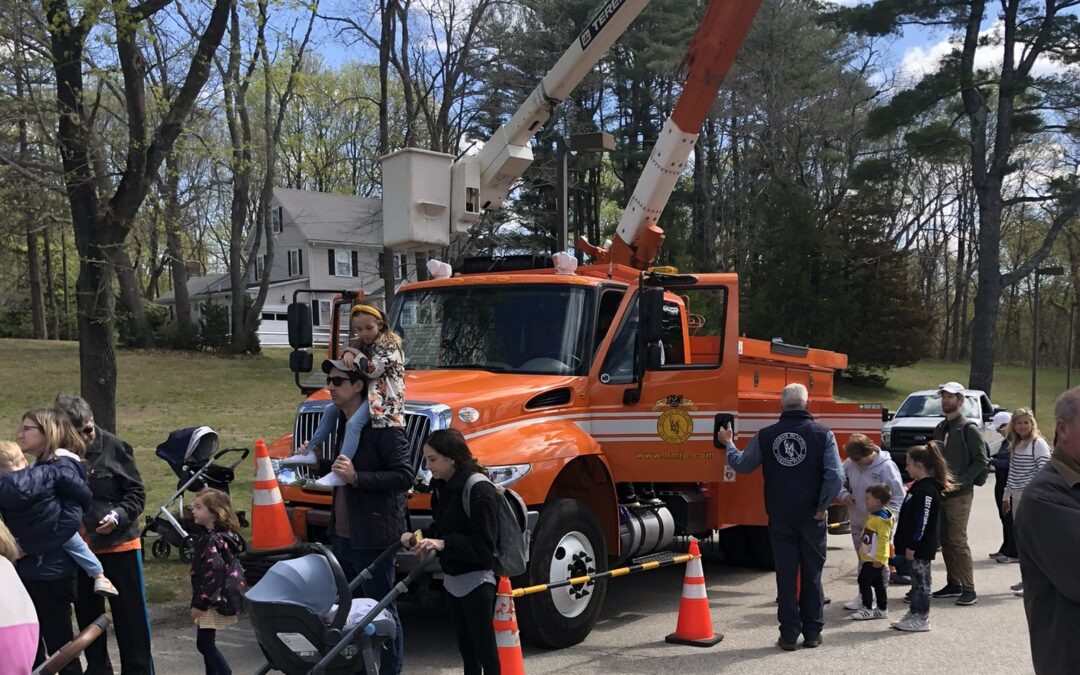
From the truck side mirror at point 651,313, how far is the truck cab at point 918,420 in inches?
503

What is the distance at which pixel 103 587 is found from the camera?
5.07 m

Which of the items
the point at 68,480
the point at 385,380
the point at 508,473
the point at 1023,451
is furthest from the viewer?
the point at 1023,451

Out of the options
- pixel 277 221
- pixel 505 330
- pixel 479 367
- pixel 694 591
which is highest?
pixel 277 221

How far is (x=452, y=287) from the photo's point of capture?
26.5 ft

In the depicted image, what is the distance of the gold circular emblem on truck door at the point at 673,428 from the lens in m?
7.61

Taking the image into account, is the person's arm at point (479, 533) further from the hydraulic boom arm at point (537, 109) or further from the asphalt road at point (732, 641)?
the hydraulic boom arm at point (537, 109)

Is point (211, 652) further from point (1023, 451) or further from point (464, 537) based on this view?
point (1023, 451)

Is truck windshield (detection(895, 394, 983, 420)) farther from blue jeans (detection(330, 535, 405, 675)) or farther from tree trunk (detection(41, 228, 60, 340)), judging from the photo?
tree trunk (detection(41, 228, 60, 340))

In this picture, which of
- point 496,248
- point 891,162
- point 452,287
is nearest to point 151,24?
point 452,287

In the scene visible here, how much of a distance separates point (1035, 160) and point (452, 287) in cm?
4234

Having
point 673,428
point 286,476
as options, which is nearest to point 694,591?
point 673,428

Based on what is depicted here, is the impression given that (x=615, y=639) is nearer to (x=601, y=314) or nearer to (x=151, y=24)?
(x=601, y=314)

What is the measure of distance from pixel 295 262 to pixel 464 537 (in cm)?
4817

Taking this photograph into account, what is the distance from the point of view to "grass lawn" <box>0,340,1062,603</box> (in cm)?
1845
